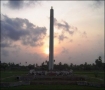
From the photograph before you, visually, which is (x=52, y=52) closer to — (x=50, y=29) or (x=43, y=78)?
(x=50, y=29)

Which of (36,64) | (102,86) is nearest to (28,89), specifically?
(102,86)

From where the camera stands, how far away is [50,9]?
37.9 meters

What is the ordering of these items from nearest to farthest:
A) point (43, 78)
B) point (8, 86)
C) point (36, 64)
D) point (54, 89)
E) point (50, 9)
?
point (54, 89) < point (8, 86) < point (43, 78) < point (50, 9) < point (36, 64)

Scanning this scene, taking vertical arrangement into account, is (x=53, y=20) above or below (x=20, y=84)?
above

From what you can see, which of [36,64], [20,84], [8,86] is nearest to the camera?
[8,86]

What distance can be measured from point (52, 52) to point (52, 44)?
5.23 ft

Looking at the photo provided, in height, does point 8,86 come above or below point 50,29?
below

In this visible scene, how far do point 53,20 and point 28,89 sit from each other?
21.9 m

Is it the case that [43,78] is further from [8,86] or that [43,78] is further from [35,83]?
[8,86]

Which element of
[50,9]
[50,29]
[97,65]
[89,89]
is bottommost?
[89,89]

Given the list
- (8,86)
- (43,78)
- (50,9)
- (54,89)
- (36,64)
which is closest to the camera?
(54,89)

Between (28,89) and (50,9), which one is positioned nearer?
(28,89)

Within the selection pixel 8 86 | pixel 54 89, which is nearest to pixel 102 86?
pixel 54 89

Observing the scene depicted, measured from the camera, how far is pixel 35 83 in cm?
2322
